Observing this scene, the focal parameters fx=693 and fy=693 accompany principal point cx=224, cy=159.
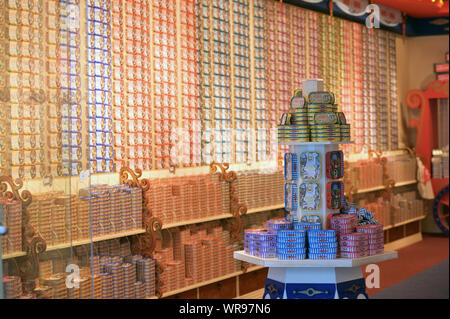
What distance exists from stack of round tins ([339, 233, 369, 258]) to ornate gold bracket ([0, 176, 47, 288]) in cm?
180

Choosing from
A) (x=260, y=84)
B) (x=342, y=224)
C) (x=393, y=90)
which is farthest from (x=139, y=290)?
(x=393, y=90)

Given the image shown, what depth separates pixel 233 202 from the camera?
249 inches

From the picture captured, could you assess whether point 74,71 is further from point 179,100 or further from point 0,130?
point 179,100

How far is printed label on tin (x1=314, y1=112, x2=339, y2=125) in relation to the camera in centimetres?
421

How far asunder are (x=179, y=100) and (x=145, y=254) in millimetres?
1389

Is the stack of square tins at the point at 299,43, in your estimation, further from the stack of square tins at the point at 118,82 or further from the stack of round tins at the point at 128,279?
the stack of round tins at the point at 128,279

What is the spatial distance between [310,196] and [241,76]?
274 cm

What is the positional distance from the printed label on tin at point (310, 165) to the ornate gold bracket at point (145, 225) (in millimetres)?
1574

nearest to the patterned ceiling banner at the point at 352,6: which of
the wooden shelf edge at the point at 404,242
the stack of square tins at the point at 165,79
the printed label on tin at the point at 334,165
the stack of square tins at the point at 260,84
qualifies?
the stack of square tins at the point at 260,84

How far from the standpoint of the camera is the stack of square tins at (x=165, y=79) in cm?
574

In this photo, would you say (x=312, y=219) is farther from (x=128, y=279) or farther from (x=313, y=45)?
(x=313, y=45)

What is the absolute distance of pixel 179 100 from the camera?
19.7ft

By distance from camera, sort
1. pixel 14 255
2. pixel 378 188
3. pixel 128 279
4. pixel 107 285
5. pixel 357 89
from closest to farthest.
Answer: pixel 14 255, pixel 107 285, pixel 128 279, pixel 357 89, pixel 378 188

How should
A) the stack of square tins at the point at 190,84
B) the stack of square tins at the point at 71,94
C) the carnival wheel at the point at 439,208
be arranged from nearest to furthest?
the stack of square tins at the point at 71,94, the stack of square tins at the point at 190,84, the carnival wheel at the point at 439,208
